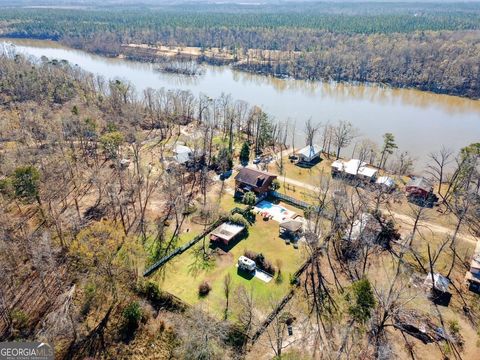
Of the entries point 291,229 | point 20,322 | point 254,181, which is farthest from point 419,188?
point 20,322

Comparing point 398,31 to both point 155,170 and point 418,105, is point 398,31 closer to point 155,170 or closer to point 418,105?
point 418,105

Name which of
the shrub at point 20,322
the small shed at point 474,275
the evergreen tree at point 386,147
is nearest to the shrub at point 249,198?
the evergreen tree at point 386,147

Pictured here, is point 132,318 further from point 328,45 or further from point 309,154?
point 328,45

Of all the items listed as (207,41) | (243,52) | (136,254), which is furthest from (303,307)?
(207,41)

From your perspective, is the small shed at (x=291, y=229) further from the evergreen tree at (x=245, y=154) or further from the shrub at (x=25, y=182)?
the shrub at (x=25, y=182)

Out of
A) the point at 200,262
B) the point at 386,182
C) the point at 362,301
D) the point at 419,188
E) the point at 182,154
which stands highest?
the point at 362,301

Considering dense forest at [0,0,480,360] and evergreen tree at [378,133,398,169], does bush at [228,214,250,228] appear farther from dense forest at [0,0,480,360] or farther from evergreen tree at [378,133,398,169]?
evergreen tree at [378,133,398,169]
